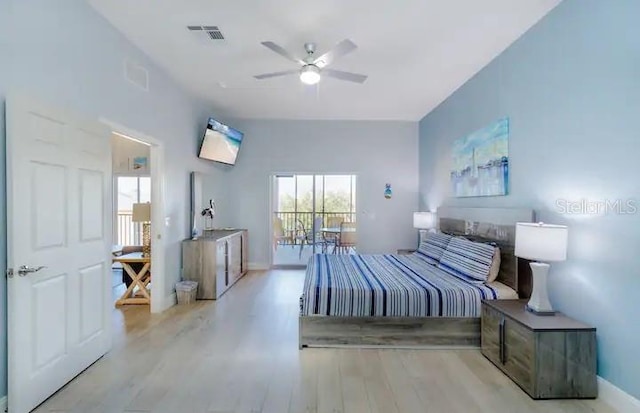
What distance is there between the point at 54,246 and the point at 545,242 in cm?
358

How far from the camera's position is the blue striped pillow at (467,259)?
3.47 meters

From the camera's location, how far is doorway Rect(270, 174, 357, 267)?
302 inches

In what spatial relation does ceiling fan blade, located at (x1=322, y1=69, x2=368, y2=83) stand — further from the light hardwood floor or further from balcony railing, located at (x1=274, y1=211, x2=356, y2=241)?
balcony railing, located at (x1=274, y1=211, x2=356, y2=241)

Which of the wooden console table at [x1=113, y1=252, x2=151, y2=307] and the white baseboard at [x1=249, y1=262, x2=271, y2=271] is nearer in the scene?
the wooden console table at [x1=113, y1=252, x2=151, y2=307]

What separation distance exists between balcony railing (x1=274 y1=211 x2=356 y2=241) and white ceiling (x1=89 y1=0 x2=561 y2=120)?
337cm

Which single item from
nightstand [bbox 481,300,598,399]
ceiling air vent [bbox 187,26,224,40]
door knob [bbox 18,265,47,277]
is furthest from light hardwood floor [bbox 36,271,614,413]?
ceiling air vent [bbox 187,26,224,40]

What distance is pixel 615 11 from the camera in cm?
229

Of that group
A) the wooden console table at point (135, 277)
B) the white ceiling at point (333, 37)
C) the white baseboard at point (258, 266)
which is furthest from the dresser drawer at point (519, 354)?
the white baseboard at point (258, 266)

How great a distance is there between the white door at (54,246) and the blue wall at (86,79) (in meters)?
0.08

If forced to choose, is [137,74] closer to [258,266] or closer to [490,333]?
[258,266]

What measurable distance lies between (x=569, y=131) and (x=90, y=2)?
4.07 m

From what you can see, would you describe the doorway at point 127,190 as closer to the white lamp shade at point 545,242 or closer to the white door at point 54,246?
the white door at point 54,246

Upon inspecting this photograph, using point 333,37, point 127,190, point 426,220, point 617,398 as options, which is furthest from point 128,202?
point 617,398

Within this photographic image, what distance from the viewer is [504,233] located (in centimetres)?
355
